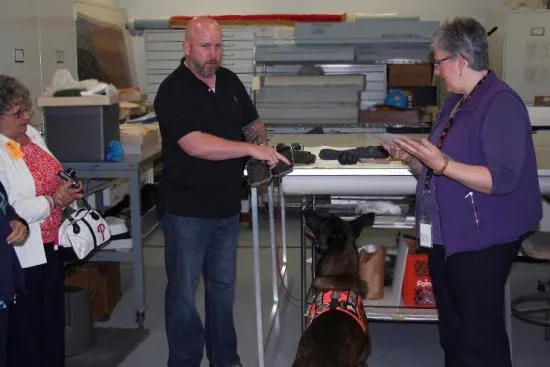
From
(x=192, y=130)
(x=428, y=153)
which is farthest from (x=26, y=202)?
(x=428, y=153)

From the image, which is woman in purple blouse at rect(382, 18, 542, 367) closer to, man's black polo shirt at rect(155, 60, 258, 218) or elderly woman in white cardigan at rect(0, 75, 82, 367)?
man's black polo shirt at rect(155, 60, 258, 218)

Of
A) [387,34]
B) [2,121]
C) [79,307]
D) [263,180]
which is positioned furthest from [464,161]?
[387,34]

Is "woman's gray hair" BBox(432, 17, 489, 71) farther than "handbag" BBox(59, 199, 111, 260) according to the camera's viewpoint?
No

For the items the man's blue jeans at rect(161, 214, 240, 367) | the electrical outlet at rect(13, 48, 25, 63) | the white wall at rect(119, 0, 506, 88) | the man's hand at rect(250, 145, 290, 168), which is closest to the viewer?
the man's hand at rect(250, 145, 290, 168)

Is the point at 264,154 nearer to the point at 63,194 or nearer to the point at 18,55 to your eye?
the point at 63,194

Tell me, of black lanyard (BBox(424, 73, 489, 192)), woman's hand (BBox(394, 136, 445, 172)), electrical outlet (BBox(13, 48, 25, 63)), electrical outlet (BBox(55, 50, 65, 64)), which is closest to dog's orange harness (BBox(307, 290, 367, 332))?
black lanyard (BBox(424, 73, 489, 192))

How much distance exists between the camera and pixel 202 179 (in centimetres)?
299

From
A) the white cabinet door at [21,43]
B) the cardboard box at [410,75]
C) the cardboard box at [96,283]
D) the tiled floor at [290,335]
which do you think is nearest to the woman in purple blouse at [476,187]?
the tiled floor at [290,335]

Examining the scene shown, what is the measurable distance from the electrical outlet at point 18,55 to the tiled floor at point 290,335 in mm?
1687

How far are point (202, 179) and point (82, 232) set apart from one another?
0.67m

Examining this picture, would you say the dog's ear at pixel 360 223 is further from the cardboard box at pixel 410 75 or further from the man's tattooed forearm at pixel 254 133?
the cardboard box at pixel 410 75

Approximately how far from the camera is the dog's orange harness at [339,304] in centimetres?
264

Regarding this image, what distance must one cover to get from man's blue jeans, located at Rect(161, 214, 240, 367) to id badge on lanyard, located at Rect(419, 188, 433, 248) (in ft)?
3.17

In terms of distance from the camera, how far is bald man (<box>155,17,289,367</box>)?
2867 mm
